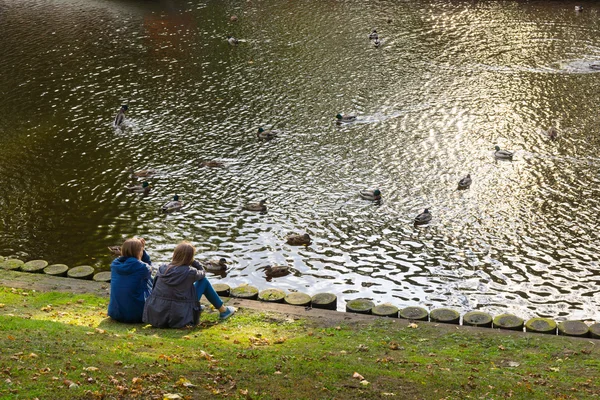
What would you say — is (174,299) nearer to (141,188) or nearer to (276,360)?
(276,360)

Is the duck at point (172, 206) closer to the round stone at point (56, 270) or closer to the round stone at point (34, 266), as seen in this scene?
the round stone at point (34, 266)

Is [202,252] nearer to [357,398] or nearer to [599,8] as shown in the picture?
[357,398]

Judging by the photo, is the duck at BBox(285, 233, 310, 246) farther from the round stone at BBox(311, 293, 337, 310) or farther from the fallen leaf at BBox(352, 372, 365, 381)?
the fallen leaf at BBox(352, 372, 365, 381)

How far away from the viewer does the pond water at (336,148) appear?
760 inches

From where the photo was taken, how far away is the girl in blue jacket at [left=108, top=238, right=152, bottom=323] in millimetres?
13664

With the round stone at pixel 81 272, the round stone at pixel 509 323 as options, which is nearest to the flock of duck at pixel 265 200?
the round stone at pixel 81 272

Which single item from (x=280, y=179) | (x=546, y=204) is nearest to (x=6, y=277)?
(x=280, y=179)

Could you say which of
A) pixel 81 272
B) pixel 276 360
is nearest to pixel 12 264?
pixel 81 272

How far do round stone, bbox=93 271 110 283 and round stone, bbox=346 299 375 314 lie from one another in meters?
6.10

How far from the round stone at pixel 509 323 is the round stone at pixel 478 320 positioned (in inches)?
6.3

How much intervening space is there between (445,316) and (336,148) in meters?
12.4

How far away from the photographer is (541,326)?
48.1ft

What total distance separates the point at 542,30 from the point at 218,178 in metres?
23.9

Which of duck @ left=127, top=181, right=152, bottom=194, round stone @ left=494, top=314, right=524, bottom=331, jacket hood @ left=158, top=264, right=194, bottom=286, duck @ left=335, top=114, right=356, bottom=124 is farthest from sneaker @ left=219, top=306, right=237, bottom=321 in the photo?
duck @ left=335, top=114, right=356, bottom=124
